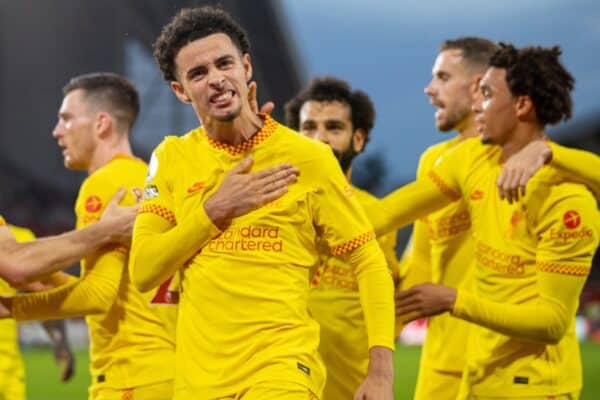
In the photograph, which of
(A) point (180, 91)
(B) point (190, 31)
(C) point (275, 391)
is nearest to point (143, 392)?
(C) point (275, 391)

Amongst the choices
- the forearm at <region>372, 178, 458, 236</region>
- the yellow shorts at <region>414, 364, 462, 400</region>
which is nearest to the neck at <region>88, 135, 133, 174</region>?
the forearm at <region>372, 178, 458, 236</region>

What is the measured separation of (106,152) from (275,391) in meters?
2.14

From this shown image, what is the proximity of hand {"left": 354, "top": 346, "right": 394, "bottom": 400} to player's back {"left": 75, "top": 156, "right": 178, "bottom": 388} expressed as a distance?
144 centimetres

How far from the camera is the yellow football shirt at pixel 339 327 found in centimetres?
517

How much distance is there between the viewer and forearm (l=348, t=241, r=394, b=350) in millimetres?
3797

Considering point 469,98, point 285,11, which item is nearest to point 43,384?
point 469,98

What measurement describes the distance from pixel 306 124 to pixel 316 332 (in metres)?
1.87

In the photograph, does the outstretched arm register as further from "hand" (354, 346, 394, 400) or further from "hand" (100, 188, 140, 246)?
"hand" (354, 346, 394, 400)

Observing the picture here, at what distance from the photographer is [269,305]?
12.7 feet

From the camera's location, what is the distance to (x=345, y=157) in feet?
18.4

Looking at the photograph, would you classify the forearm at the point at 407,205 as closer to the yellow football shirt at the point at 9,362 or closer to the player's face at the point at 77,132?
the player's face at the point at 77,132

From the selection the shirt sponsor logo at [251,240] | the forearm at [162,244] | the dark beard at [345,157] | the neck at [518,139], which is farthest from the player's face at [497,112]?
the forearm at [162,244]

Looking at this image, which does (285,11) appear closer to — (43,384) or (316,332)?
(43,384)

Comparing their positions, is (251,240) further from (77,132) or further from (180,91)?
(77,132)
